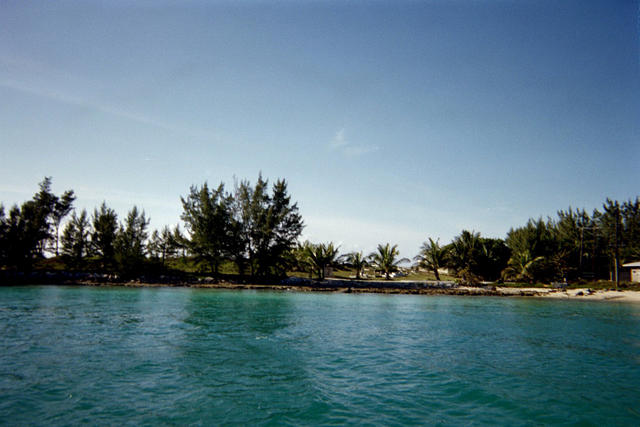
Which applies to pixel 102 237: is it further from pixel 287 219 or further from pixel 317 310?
pixel 317 310

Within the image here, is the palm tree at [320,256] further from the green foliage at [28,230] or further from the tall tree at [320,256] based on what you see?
the green foliage at [28,230]

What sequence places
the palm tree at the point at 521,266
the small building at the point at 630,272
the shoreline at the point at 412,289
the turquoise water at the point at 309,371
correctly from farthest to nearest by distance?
the palm tree at the point at 521,266 → the small building at the point at 630,272 → the shoreline at the point at 412,289 → the turquoise water at the point at 309,371

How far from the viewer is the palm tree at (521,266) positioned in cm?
Result: 4081

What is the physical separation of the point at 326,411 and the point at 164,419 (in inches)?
118

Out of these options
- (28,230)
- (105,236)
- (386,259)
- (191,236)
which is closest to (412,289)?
(386,259)

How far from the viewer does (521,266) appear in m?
41.6

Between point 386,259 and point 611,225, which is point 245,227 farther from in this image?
point 611,225

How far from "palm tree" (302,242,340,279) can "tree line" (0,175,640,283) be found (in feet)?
0.42

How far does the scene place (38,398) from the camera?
7.13 m

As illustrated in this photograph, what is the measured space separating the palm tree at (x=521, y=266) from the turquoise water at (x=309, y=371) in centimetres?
2463

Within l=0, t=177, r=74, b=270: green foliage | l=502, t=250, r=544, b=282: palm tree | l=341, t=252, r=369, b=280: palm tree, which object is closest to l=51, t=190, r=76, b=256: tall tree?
l=0, t=177, r=74, b=270: green foliage

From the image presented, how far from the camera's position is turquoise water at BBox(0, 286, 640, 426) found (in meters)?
6.83

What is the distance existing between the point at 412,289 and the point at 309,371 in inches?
1196

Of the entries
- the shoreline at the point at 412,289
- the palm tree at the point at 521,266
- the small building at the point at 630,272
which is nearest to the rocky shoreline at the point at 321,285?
the shoreline at the point at 412,289
